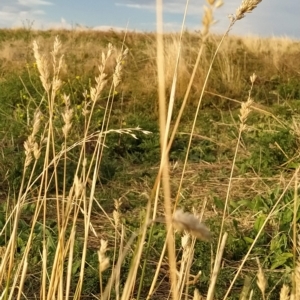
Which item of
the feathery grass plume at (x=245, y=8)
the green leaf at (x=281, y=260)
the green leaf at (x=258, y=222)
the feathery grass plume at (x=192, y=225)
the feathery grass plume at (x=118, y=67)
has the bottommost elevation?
the green leaf at (x=281, y=260)

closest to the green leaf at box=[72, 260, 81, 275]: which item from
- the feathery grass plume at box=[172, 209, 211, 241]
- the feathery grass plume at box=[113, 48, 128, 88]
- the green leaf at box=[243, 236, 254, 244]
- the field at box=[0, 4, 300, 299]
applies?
the field at box=[0, 4, 300, 299]

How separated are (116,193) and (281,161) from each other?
3.64 feet

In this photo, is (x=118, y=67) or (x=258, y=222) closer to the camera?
(x=118, y=67)

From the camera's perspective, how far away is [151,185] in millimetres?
3609

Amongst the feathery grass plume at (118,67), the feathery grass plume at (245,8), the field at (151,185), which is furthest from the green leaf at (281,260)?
the feathery grass plume at (245,8)

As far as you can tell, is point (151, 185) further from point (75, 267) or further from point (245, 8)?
point (245, 8)

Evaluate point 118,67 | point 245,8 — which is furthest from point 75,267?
point 245,8

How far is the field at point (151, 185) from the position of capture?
1042mm

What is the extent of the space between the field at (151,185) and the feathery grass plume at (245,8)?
0.08 metres

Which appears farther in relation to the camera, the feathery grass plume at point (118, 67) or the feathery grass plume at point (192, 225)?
the feathery grass plume at point (118, 67)

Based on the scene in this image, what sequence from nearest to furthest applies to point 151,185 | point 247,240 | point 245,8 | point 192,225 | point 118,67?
point 192,225 < point 245,8 < point 118,67 < point 247,240 < point 151,185

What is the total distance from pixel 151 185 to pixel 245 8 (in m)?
2.81

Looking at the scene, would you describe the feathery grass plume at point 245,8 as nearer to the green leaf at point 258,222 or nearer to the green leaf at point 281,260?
the green leaf at point 281,260

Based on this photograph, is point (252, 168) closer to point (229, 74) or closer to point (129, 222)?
point (129, 222)
